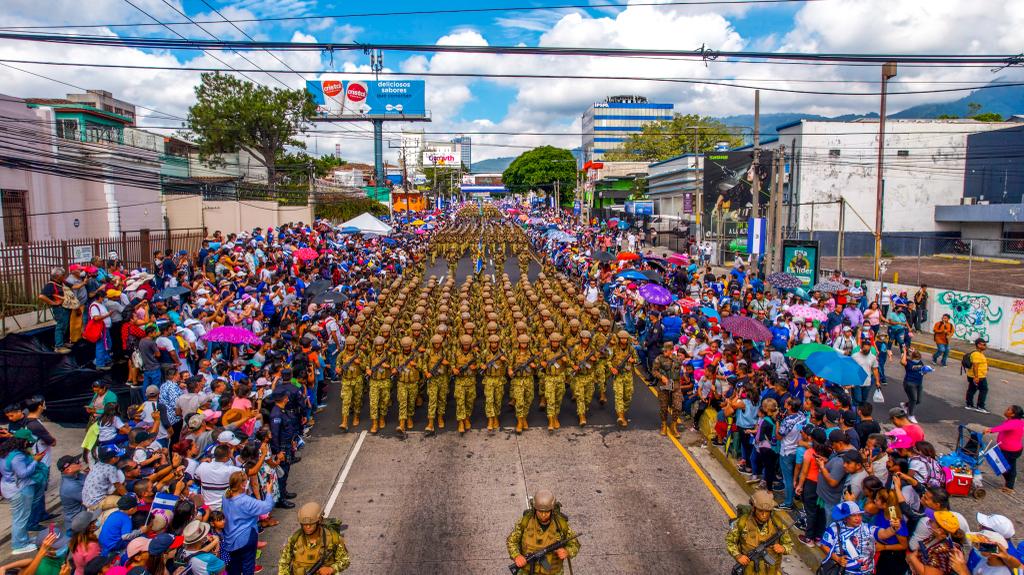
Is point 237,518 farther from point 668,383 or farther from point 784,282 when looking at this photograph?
point 784,282

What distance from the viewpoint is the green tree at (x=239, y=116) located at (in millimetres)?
40562

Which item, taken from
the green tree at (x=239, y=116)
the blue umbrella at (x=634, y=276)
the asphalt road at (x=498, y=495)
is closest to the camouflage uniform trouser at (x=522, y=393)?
the asphalt road at (x=498, y=495)

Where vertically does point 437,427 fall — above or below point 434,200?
below

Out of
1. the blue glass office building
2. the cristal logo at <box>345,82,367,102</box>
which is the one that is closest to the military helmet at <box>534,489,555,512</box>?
the cristal logo at <box>345,82,367,102</box>

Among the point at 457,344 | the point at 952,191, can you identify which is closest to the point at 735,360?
the point at 457,344

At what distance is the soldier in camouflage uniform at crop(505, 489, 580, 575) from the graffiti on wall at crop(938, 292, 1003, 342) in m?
16.4

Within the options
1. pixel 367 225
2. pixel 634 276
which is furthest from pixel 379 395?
pixel 367 225

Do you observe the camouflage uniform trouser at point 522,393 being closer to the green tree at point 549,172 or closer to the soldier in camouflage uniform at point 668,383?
the soldier in camouflage uniform at point 668,383

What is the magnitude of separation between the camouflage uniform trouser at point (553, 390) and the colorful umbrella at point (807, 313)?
564 centimetres

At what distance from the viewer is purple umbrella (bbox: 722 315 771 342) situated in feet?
36.0

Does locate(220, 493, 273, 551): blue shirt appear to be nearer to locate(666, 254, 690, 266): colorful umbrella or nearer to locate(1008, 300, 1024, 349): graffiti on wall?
locate(666, 254, 690, 266): colorful umbrella

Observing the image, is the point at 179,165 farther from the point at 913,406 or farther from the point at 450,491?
the point at 913,406

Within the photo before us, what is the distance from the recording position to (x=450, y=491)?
27.7 ft

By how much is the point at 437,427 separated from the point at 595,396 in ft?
11.3
